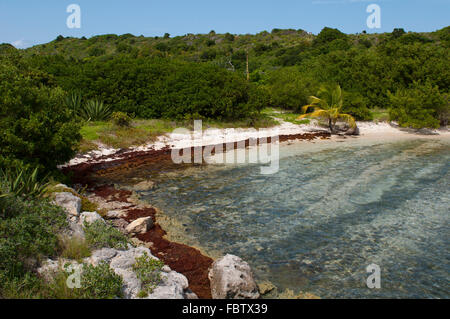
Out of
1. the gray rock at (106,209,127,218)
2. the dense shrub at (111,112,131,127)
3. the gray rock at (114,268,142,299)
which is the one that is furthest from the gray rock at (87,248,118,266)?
the dense shrub at (111,112,131,127)

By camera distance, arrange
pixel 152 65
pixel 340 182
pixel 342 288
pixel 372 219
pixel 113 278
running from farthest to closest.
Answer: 1. pixel 152 65
2. pixel 340 182
3. pixel 372 219
4. pixel 342 288
5. pixel 113 278

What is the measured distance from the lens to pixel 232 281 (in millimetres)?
6301

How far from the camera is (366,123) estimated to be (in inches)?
1089

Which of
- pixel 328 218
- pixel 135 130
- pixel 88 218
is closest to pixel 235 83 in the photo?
pixel 135 130

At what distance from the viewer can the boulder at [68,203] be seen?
8.63 metres

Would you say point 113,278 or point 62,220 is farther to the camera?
point 62,220

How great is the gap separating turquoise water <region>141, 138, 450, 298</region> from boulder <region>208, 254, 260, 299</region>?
0.82 m

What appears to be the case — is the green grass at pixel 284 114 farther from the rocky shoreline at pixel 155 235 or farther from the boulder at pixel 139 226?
the boulder at pixel 139 226

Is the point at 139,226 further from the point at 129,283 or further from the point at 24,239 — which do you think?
the point at 129,283

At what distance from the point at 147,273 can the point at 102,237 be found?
1.66 metres

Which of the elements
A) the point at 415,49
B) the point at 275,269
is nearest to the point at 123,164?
the point at 275,269

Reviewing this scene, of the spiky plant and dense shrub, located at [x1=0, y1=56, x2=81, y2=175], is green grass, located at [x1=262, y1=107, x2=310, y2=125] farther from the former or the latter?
dense shrub, located at [x1=0, y1=56, x2=81, y2=175]
